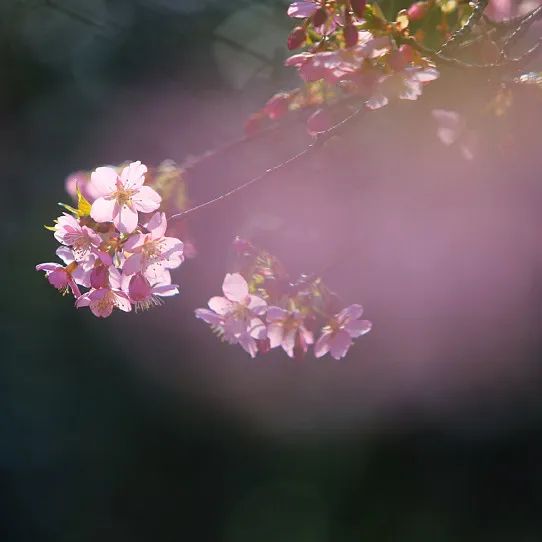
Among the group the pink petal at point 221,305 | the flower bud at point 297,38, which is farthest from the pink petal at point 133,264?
the flower bud at point 297,38

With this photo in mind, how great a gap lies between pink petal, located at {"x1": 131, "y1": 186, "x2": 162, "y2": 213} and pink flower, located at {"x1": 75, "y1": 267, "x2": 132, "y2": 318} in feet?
0.28

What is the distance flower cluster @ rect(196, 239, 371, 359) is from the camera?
1118 millimetres

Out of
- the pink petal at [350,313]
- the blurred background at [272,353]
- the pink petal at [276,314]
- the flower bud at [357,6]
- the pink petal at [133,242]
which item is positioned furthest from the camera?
the blurred background at [272,353]

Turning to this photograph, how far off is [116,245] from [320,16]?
1.22 ft

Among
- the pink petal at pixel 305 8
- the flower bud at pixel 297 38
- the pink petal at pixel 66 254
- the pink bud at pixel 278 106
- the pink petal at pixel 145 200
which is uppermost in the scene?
the pink bud at pixel 278 106

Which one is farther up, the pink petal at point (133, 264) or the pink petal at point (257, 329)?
the pink petal at point (133, 264)

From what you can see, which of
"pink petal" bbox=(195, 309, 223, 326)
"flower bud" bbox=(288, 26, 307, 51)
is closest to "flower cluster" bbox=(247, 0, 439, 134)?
"flower bud" bbox=(288, 26, 307, 51)

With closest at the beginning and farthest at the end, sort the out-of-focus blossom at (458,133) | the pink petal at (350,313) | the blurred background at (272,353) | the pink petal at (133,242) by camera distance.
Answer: the pink petal at (133,242)
the pink petal at (350,313)
the out-of-focus blossom at (458,133)
the blurred background at (272,353)

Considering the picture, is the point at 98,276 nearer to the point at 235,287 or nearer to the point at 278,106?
the point at 235,287

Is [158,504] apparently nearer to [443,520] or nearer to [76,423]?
[76,423]

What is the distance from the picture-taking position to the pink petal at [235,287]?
3.68ft

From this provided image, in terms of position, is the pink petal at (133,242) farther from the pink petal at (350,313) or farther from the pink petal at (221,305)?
the pink petal at (350,313)

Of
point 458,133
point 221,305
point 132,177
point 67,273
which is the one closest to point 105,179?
point 132,177

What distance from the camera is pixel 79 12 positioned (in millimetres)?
3193
